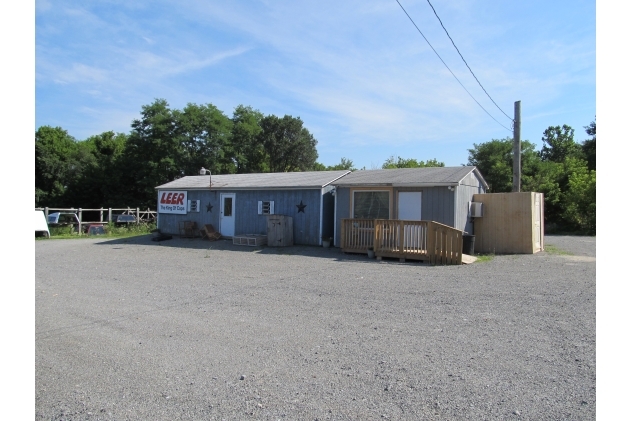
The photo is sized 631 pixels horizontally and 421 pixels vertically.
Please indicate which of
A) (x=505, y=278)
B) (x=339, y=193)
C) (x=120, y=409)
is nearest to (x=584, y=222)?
(x=339, y=193)

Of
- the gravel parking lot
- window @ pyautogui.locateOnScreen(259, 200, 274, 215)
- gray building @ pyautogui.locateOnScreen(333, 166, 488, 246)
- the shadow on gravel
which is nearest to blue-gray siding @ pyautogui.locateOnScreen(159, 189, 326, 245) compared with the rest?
window @ pyautogui.locateOnScreen(259, 200, 274, 215)

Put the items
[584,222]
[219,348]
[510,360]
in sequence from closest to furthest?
[510,360], [219,348], [584,222]

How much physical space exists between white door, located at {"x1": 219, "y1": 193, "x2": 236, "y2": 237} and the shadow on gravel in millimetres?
801

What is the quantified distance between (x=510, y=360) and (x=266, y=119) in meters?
45.8

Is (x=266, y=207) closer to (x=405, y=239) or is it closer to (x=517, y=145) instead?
(x=405, y=239)

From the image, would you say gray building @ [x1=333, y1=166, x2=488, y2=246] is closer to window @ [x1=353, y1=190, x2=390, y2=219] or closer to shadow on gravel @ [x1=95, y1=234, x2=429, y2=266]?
window @ [x1=353, y1=190, x2=390, y2=219]

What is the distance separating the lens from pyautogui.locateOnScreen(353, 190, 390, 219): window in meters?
15.5

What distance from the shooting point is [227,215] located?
19.6 m

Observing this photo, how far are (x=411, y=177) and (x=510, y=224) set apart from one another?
3598 millimetres

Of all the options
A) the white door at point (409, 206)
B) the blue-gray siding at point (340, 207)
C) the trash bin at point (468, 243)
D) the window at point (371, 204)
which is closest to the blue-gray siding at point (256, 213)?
the blue-gray siding at point (340, 207)

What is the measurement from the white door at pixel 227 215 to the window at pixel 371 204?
6016 mm

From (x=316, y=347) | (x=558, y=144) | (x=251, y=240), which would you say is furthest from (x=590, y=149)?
(x=316, y=347)
